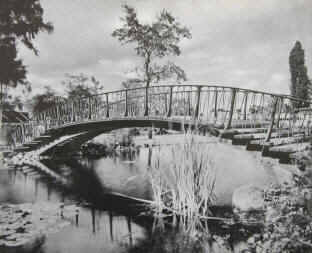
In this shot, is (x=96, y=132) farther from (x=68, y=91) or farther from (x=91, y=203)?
(x=91, y=203)

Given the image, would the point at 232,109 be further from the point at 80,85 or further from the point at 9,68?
the point at 80,85

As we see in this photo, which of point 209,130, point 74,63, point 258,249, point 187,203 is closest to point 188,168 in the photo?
point 187,203

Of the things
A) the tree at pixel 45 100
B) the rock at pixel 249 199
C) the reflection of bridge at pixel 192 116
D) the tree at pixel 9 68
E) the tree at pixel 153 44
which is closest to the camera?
the rock at pixel 249 199

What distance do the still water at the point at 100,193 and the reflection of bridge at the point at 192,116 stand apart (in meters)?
0.50

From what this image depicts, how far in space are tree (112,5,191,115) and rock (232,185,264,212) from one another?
7.31m

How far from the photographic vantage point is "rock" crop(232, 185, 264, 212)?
2948mm

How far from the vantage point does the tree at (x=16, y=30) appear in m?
5.43

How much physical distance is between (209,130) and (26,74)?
16.7ft

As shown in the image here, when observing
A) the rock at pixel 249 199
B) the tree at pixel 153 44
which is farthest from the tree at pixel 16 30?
the rock at pixel 249 199

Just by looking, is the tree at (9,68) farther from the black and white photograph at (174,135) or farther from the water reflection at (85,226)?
the water reflection at (85,226)

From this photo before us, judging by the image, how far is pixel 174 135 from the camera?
5.73 m

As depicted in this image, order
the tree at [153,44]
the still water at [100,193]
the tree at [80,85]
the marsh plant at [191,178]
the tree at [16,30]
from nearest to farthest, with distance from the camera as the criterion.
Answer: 1. the still water at [100,193]
2. the marsh plant at [191,178]
3. the tree at [16,30]
4. the tree at [80,85]
5. the tree at [153,44]

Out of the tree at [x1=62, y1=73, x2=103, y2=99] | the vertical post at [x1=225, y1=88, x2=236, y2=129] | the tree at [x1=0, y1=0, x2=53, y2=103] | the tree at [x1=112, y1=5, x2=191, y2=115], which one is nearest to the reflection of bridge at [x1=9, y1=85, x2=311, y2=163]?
the vertical post at [x1=225, y1=88, x2=236, y2=129]

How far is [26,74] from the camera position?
266 inches
